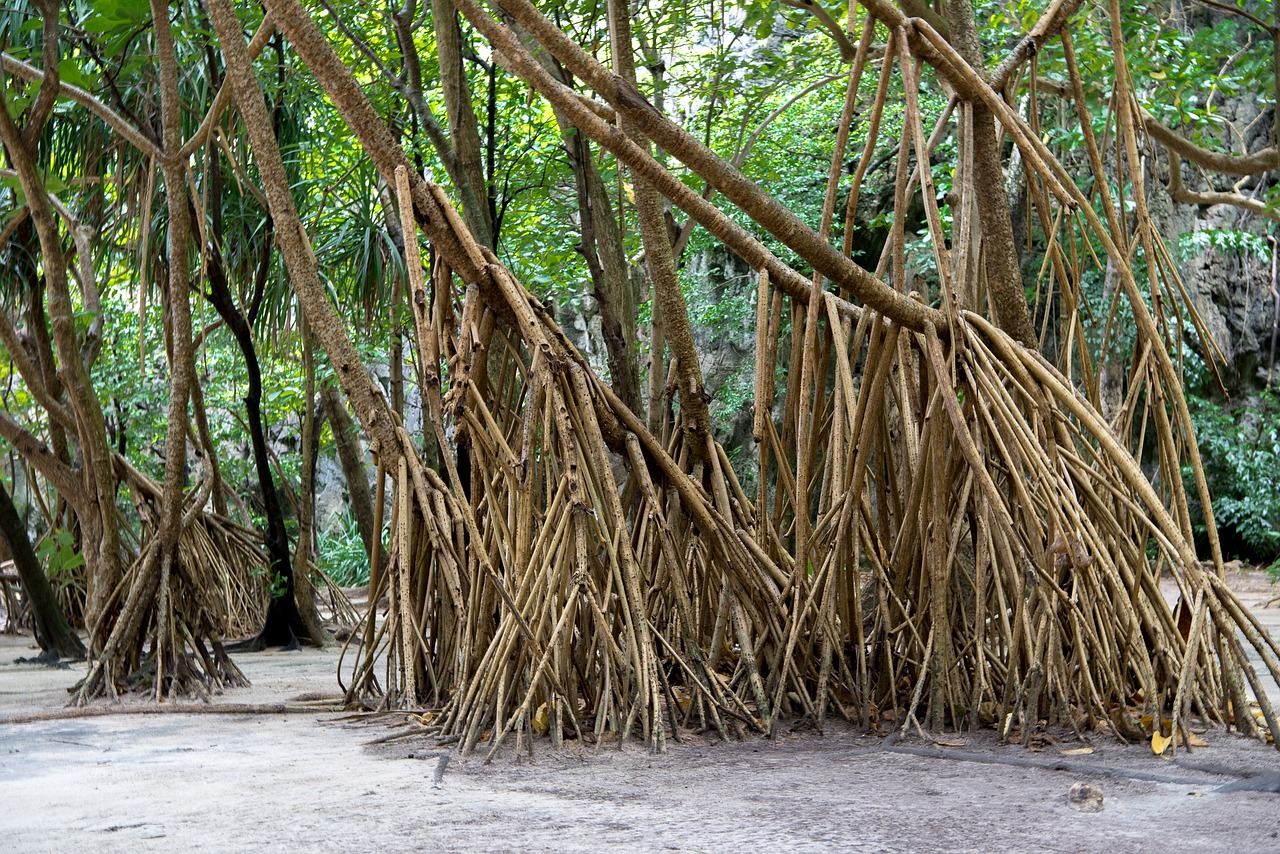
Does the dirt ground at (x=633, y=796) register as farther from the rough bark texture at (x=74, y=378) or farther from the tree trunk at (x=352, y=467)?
the tree trunk at (x=352, y=467)

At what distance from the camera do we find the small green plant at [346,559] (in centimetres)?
1261

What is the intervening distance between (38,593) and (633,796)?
386 cm

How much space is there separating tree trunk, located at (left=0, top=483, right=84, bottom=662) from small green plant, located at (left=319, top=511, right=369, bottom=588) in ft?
23.1

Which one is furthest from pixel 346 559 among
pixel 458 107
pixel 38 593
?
pixel 458 107

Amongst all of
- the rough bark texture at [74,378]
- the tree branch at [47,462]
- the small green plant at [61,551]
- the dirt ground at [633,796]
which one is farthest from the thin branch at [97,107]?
the dirt ground at [633,796]

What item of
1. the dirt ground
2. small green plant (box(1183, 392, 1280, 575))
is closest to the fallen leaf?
the dirt ground

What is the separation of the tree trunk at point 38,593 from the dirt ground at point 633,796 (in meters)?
2.30

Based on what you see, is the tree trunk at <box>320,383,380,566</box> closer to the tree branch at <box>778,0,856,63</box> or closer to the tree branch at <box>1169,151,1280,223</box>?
the tree branch at <box>778,0,856,63</box>

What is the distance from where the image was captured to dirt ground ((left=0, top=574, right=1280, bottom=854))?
1522 mm

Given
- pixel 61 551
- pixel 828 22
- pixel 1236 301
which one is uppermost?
pixel 1236 301

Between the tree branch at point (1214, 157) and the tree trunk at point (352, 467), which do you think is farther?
the tree trunk at point (352, 467)

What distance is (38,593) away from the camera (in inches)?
187

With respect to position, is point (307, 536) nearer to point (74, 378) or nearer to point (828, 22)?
point (74, 378)

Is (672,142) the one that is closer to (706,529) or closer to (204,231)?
(706,529)
